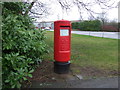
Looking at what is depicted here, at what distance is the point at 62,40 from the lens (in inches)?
140

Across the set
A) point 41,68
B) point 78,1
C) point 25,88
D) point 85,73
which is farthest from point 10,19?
point 78,1

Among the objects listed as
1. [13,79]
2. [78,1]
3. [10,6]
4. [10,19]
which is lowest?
[13,79]

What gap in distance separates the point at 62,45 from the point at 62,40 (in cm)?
15

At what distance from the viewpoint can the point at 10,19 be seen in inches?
100

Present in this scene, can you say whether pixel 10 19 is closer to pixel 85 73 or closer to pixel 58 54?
pixel 58 54

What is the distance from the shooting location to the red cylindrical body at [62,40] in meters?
3.52

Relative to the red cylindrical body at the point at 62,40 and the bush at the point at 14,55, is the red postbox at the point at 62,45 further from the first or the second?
the bush at the point at 14,55

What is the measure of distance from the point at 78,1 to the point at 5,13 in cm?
482

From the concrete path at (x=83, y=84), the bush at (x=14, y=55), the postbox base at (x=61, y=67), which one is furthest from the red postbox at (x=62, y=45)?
the bush at (x=14, y=55)

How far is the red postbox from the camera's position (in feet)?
11.6

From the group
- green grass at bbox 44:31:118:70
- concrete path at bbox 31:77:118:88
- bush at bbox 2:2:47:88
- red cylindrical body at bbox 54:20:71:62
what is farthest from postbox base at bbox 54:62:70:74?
bush at bbox 2:2:47:88

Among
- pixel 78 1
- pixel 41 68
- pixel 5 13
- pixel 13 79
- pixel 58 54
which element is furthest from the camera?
pixel 78 1

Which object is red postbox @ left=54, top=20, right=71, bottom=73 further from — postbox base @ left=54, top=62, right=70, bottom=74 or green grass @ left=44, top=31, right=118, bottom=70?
green grass @ left=44, top=31, right=118, bottom=70

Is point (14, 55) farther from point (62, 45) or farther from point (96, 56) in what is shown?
point (96, 56)
